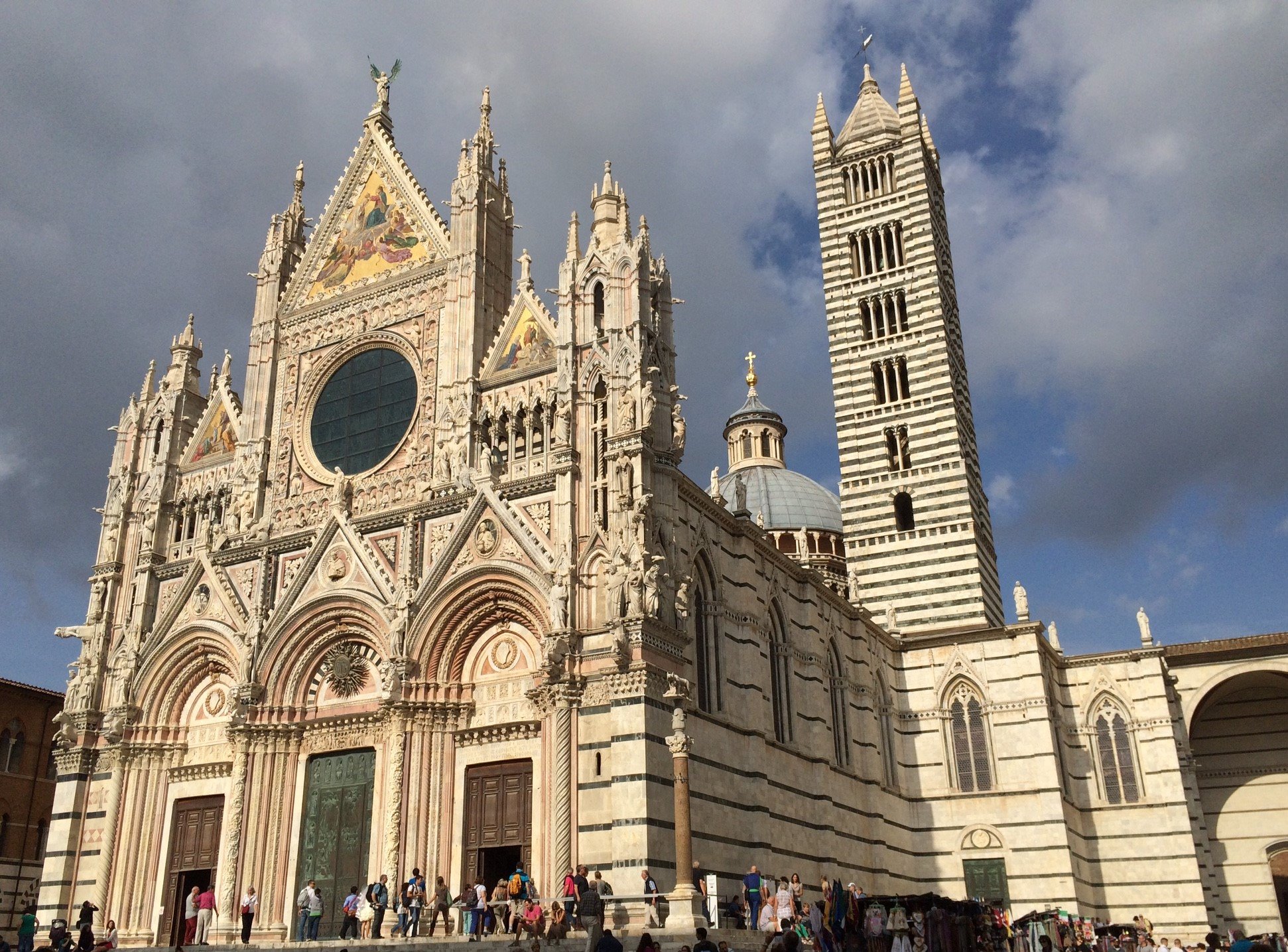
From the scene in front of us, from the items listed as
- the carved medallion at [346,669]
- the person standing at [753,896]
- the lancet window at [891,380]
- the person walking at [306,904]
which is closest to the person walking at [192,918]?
the person walking at [306,904]

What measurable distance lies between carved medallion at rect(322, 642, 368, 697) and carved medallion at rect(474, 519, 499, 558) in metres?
4.01

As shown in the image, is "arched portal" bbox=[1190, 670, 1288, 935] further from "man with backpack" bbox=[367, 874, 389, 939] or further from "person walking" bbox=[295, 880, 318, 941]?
"person walking" bbox=[295, 880, 318, 941]

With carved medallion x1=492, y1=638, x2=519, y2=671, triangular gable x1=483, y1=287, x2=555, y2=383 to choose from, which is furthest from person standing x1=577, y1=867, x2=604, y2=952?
triangular gable x1=483, y1=287, x2=555, y2=383

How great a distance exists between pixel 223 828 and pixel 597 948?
1483 centimetres

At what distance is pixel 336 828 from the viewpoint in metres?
24.3

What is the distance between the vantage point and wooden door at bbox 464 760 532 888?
22.3 m

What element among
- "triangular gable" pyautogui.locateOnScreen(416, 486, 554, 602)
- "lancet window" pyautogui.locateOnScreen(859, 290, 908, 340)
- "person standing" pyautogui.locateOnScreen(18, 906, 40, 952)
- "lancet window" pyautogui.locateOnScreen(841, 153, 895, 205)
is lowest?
"person standing" pyautogui.locateOnScreen(18, 906, 40, 952)

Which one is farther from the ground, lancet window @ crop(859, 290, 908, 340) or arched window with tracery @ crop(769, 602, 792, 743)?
lancet window @ crop(859, 290, 908, 340)

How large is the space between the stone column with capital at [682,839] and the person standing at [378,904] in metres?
5.39

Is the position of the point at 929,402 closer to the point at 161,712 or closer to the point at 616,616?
the point at 616,616

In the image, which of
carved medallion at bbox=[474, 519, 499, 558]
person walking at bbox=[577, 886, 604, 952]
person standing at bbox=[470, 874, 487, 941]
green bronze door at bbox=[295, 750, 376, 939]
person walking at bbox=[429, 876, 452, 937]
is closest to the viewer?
person walking at bbox=[577, 886, 604, 952]

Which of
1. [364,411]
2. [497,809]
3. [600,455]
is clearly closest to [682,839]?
[497,809]

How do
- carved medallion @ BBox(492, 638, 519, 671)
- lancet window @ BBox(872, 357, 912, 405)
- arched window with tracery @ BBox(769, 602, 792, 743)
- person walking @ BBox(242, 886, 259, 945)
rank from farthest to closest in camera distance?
lancet window @ BBox(872, 357, 912, 405) → arched window with tracery @ BBox(769, 602, 792, 743) → carved medallion @ BBox(492, 638, 519, 671) → person walking @ BBox(242, 886, 259, 945)

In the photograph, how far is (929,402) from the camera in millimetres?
40312
